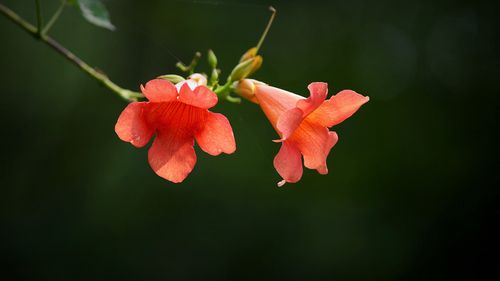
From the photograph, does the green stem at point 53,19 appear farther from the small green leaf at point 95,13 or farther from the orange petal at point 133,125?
the orange petal at point 133,125

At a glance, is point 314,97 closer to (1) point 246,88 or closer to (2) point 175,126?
(1) point 246,88

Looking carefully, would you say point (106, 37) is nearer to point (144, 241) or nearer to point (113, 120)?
point (113, 120)

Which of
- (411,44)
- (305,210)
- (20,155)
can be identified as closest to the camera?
(20,155)

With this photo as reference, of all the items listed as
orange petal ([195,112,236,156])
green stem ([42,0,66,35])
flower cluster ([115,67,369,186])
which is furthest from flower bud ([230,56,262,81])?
green stem ([42,0,66,35])

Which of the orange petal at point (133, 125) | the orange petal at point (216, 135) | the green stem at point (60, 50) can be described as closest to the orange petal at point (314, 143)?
the orange petal at point (216, 135)

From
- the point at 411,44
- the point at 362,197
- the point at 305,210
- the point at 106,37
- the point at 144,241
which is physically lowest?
the point at 144,241

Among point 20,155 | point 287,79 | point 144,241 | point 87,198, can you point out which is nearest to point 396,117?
point 287,79

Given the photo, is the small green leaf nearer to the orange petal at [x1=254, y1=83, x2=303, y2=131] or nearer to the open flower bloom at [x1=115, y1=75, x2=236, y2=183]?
the open flower bloom at [x1=115, y1=75, x2=236, y2=183]

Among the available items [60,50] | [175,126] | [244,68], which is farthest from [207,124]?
[60,50]
